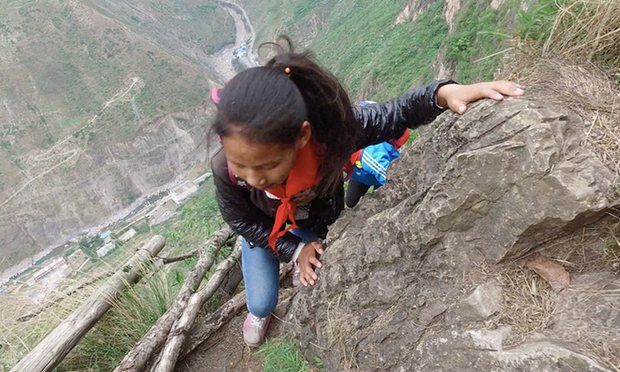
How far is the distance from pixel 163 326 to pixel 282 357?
83 centimetres

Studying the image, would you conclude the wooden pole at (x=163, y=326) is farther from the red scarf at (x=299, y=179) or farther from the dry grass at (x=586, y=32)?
the dry grass at (x=586, y=32)

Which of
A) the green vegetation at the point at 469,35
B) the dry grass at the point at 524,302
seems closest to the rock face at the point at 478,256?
the dry grass at the point at 524,302

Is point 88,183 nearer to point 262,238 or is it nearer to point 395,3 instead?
point 395,3

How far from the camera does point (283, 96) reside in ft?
5.20

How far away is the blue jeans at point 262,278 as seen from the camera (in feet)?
9.00

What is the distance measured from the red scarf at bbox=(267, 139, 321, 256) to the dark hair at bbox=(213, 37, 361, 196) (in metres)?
0.06

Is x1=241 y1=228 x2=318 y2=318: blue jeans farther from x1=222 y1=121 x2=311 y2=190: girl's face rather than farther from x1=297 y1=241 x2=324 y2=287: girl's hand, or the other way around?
x1=222 y1=121 x2=311 y2=190: girl's face

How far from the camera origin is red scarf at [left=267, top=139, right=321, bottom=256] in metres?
1.93

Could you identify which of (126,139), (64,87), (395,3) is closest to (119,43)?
(64,87)

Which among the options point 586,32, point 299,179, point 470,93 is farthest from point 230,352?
point 586,32

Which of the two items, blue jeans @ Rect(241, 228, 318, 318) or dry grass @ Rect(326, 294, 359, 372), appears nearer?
dry grass @ Rect(326, 294, 359, 372)

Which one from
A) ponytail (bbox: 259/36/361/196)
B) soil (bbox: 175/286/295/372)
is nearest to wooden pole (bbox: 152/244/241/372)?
soil (bbox: 175/286/295/372)

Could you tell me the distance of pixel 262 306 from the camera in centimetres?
274

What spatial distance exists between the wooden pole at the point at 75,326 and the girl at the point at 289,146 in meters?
0.99
